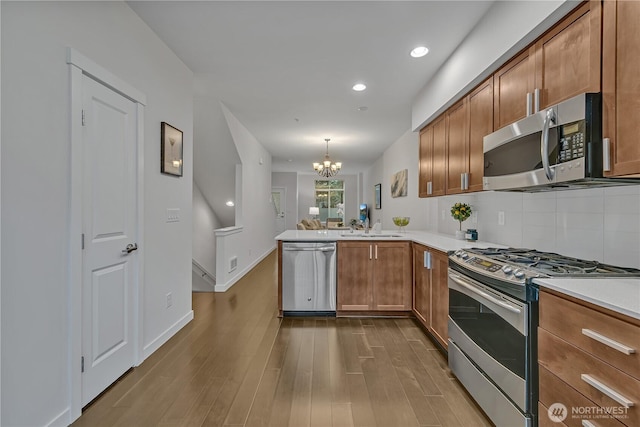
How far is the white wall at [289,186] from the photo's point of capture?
1196cm

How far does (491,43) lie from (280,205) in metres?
10.2

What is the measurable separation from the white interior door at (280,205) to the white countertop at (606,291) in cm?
1081

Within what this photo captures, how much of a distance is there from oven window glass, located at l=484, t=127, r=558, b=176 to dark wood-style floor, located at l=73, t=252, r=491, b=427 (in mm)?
1484

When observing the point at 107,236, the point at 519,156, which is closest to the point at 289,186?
the point at 107,236

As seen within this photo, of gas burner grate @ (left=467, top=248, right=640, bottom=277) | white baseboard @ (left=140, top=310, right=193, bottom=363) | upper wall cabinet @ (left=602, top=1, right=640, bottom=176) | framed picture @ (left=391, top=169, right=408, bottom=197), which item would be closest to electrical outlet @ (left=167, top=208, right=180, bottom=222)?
white baseboard @ (left=140, top=310, right=193, bottom=363)

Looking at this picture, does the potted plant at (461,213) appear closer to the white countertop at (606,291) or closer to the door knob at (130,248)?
the white countertop at (606,291)

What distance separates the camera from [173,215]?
298 centimetres

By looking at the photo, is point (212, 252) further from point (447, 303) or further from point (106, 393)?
point (447, 303)

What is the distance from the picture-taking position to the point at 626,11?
126 centimetres

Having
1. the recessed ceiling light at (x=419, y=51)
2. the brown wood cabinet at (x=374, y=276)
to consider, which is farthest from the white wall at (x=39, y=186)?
the brown wood cabinet at (x=374, y=276)

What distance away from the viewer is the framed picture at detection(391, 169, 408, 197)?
6.04m

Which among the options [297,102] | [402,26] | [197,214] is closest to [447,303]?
[402,26]

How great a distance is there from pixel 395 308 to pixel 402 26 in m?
2.73

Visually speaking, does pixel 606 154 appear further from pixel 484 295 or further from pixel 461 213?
pixel 461 213
